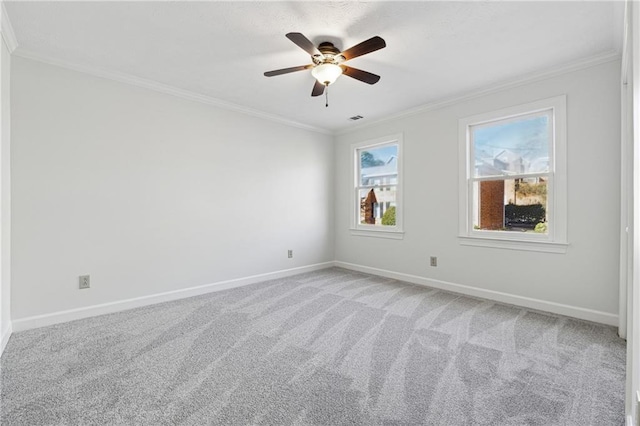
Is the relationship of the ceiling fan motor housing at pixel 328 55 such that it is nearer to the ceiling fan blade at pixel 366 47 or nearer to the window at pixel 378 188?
the ceiling fan blade at pixel 366 47

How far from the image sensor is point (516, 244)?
11.1 feet

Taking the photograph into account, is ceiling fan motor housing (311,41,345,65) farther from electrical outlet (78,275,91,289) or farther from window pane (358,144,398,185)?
electrical outlet (78,275,91,289)

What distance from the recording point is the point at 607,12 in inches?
86.0

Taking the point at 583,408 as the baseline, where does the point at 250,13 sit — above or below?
above

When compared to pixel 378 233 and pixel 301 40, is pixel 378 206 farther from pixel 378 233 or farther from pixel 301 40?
pixel 301 40

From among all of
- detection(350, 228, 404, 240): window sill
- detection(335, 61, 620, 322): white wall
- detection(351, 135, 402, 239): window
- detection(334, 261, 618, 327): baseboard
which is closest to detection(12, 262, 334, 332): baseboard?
detection(350, 228, 404, 240): window sill

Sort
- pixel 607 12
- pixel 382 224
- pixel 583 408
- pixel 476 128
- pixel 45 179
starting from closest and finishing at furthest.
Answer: pixel 583 408 → pixel 607 12 → pixel 45 179 → pixel 476 128 → pixel 382 224

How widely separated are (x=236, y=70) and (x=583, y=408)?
3732 millimetres

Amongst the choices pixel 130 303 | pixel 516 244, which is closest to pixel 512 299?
pixel 516 244

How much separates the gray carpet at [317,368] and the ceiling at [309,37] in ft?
8.23

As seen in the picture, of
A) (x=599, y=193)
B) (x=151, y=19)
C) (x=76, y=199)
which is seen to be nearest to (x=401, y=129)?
(x=599, y=193)

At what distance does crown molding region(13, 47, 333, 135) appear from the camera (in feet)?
9.16

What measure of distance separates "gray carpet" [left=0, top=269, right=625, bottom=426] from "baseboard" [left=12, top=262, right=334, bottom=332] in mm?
126

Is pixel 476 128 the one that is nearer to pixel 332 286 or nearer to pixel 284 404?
pixel 332 286
